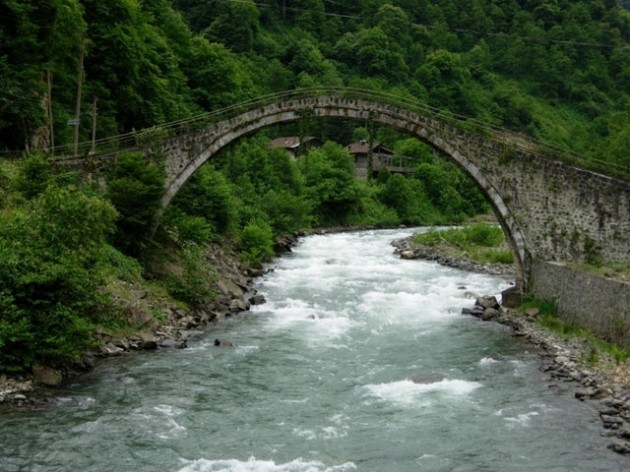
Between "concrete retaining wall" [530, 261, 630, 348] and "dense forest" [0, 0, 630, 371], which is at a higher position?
"dense forest" [0, 0, 630, 371]

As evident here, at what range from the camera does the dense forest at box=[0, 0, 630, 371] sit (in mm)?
18312

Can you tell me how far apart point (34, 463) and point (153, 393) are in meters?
4.26

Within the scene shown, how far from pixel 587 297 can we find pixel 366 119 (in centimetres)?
1151

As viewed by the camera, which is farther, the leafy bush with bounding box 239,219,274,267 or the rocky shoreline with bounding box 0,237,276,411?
the leafy bush with bounding box 239,219,274,267

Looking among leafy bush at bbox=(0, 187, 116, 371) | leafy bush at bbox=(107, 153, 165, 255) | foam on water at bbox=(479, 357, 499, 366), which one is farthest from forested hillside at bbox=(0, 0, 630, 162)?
foam on water at bbox=(479, 357, 499, 366)

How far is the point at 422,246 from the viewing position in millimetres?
45312

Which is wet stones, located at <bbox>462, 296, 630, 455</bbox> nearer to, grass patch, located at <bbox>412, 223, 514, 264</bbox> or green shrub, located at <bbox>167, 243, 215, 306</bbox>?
green shrub, located at <bbox>167, 243, 215, 306</bbox>

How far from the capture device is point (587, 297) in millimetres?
21578

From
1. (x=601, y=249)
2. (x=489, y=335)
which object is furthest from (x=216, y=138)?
(x=601, y=249)

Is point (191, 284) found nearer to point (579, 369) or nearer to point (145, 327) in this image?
point (145, 327)

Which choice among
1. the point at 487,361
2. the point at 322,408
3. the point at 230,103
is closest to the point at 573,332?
the point at 487,361

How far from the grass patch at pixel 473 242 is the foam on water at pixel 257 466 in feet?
88.4

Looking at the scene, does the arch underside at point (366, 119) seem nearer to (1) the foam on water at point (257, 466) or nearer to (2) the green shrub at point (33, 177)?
(2) the green shrub at point (33, 177)

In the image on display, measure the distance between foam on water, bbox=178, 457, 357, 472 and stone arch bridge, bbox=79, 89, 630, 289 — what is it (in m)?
15.6
